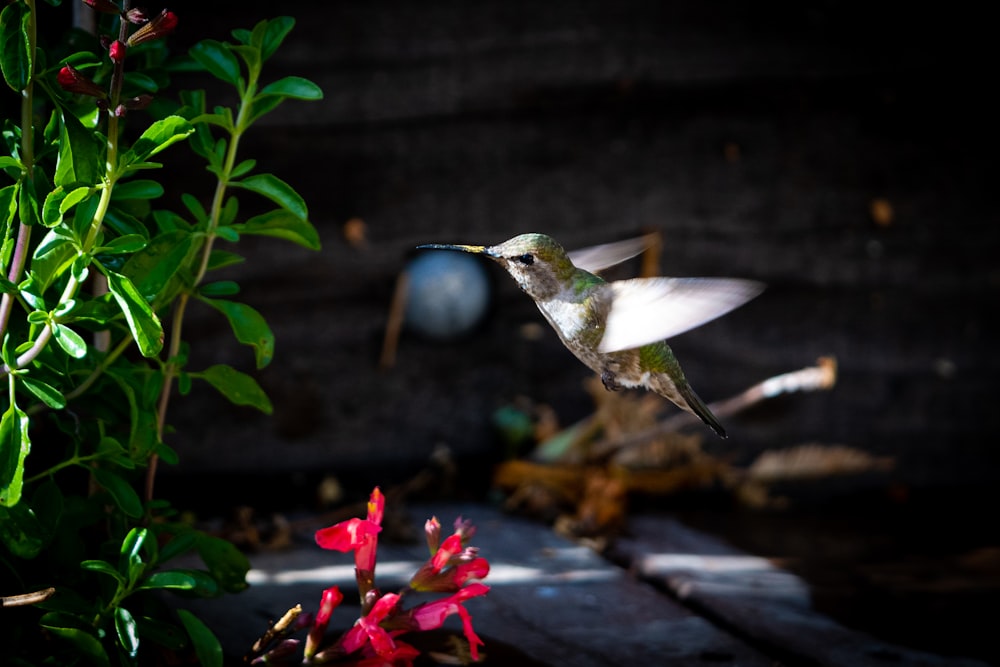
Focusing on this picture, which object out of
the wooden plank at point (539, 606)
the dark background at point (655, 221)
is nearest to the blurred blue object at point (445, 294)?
the dark background at point (655, 221)

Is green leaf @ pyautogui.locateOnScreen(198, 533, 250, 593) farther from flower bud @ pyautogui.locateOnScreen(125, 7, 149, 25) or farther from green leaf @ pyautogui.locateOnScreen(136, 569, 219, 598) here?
flower bud @ pyautogui.locateOnScreen(125, 7, 149, 25)

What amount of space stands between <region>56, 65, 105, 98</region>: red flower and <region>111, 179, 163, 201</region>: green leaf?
0.22m

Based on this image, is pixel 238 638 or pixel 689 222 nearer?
pixel 238 638

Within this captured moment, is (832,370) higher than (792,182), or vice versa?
(792,182)

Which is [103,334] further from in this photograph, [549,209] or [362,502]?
[549,209]

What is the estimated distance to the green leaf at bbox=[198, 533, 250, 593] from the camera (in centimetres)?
158

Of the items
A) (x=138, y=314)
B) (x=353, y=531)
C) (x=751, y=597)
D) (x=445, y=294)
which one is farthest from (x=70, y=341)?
(x=445, y=294)

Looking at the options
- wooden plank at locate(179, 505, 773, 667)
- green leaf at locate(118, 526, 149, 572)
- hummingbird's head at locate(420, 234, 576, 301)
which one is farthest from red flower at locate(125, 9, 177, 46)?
wooden plank at locate(179, 505, 773, 667)

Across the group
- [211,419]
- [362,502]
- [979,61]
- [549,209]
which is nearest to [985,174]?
[979,61]

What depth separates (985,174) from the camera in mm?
3268

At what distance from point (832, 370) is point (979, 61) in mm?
1006

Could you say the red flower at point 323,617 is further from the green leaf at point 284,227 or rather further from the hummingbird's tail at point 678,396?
the hummingbird's tail at point 678,396

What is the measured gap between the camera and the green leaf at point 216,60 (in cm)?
155

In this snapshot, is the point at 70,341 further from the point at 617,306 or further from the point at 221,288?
the point at 617,306
